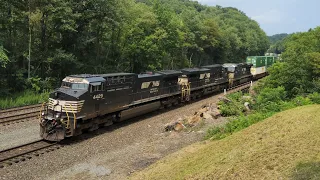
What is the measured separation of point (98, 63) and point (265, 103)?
68.6 ft

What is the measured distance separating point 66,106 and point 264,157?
35.5 feet

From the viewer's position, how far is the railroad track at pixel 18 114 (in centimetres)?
1920

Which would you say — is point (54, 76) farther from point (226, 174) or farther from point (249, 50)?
point (249, 50)

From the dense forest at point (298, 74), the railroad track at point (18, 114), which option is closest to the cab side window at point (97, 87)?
the railroad track at point (18, 114)

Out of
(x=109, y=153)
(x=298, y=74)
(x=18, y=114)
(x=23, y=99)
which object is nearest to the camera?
(x=109, y=153)

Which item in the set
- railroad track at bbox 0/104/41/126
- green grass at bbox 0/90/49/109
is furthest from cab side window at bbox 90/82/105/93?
green grass at bbox 0/90/49/109

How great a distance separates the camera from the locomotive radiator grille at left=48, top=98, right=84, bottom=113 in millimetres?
15656

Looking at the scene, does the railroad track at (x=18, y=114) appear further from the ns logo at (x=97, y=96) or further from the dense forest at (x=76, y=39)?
the ns logo at (x=97, y=96)

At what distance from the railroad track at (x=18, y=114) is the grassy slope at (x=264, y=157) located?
11.8 metres

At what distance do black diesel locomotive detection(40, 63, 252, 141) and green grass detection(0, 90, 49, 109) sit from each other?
15.5 ft

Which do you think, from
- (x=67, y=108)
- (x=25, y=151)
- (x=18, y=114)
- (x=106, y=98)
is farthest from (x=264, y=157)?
(x=18, y=114)

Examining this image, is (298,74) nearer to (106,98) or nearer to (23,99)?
(106,98)

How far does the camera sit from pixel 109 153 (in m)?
14.1

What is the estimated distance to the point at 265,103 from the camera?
20656 mm
